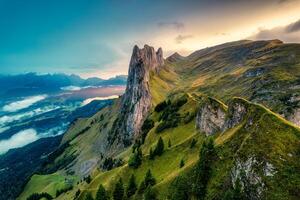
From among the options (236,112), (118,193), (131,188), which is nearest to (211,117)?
(236,112)

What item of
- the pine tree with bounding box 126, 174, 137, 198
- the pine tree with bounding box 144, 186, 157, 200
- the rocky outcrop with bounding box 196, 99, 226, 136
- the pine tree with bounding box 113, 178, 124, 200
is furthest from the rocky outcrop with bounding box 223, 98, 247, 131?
the pine tree with bounding box 113, 178, 124, 200

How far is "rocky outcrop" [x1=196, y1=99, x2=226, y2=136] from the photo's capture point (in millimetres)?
106938

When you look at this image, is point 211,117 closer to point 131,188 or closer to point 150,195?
point 131,188

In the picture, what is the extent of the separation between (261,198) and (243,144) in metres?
13.3

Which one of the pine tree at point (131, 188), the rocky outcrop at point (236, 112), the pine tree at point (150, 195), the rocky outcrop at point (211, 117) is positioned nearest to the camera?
the rocky outcrop at point (236, 112)

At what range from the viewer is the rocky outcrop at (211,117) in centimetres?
10694

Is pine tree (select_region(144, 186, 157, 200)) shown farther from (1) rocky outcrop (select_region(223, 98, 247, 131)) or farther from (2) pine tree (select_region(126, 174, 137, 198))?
(1) rocky outcrop (select_region(223, 98, 247, 131))

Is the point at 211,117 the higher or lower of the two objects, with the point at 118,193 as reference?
higher

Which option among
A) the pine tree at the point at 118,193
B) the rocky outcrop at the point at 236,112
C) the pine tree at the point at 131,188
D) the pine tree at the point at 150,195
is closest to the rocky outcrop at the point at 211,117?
the rocky outcrop at the point at 236,112

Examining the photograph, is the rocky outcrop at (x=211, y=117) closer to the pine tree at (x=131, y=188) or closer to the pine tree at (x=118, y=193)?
the pine tree at (x=131, y=188)

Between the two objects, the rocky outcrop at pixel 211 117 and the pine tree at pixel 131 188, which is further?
the rocky outcrop at pixel 211 117

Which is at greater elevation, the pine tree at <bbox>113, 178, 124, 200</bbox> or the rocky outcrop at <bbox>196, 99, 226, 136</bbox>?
the rocky outcrop at <bbox>196, 99, 226, 136</bbox>

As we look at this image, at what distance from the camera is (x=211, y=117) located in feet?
364

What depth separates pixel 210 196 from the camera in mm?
64062
